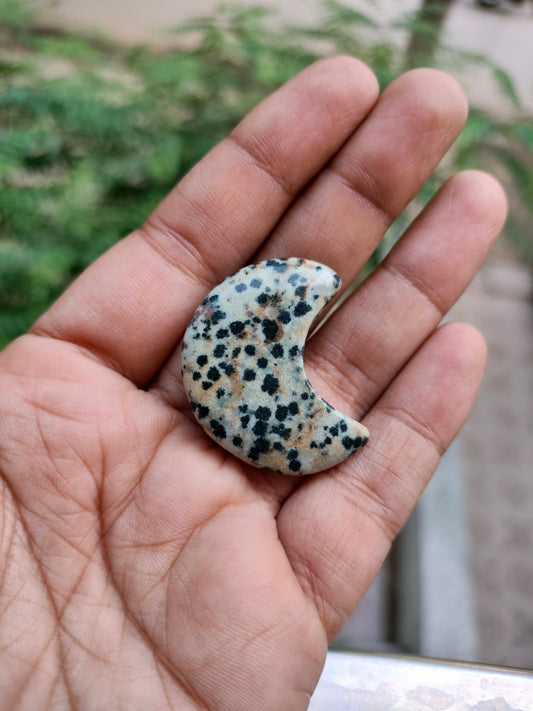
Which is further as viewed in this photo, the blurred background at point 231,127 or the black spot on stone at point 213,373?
the blurred background at point 231,127

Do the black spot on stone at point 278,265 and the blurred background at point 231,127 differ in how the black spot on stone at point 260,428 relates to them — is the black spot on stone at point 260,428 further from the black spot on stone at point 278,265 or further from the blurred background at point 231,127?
the blurred background at point 231,127

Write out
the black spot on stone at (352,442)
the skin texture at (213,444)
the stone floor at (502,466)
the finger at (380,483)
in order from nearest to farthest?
the skin texture at (213,444) < the finger at (380,483) < the black spot on stone at (352,442) < the stone floor at (502,466)

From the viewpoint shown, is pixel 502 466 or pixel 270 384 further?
pixel 502 466

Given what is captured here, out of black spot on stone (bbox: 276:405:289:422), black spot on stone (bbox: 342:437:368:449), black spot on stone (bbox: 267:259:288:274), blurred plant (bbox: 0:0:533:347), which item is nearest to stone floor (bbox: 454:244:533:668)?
blurred plant (bbox: 0:0:533:347)

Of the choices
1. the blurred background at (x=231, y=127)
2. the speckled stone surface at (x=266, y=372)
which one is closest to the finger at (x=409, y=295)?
the speckled stone surface at (x=266, y=372)

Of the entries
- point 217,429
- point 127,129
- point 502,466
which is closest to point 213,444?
point 217,429

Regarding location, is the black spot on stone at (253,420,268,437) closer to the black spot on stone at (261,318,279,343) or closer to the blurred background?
the black spot on stone at (261,318,279,343)

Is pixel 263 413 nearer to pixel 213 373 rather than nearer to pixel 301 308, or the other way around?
pixel 213 373

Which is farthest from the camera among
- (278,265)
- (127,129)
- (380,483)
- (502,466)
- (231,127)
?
(502,466)
